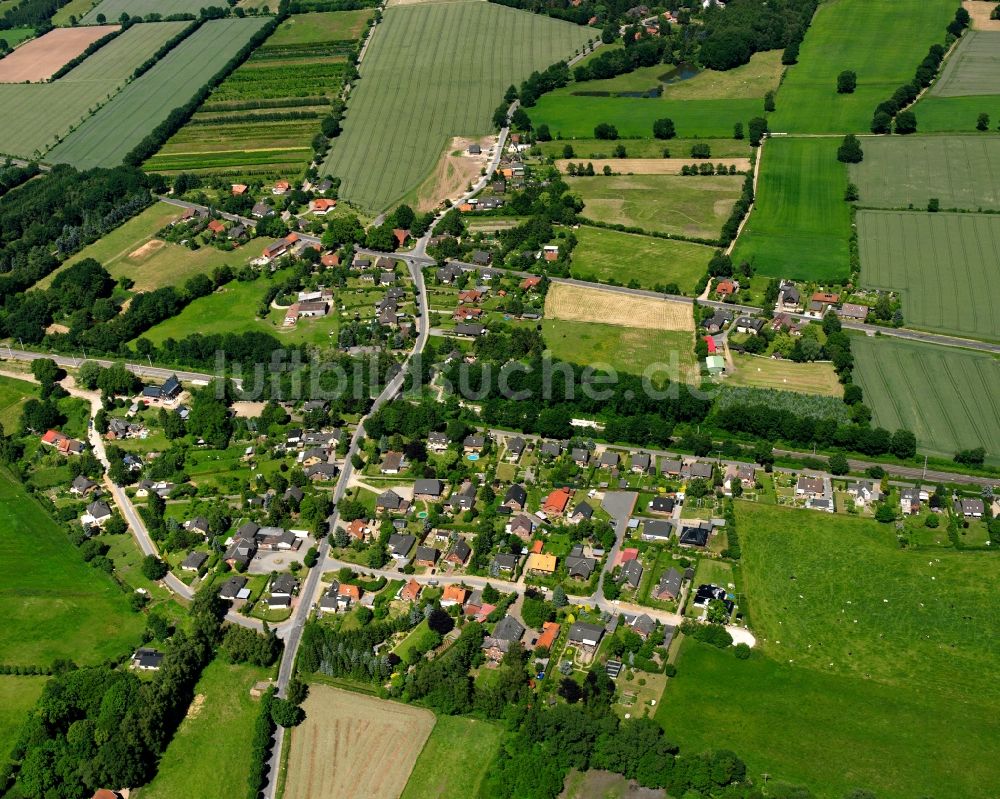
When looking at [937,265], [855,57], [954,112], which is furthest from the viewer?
[855,57]

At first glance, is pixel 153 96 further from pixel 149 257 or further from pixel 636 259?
pixel 636 259

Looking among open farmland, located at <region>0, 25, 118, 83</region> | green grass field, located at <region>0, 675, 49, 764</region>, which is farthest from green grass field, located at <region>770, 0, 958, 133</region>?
open farmland, located at <region>0, 25, 118, 83</region>

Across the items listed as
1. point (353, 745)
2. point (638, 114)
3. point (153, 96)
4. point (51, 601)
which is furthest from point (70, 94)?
point (353, 745)

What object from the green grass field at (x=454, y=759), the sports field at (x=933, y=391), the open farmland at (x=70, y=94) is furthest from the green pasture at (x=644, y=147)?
the green grass field at (x=454, y=759)

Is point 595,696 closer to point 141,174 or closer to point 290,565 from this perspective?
point 290,565

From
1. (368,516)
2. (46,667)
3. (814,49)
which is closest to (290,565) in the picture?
(368,516)
